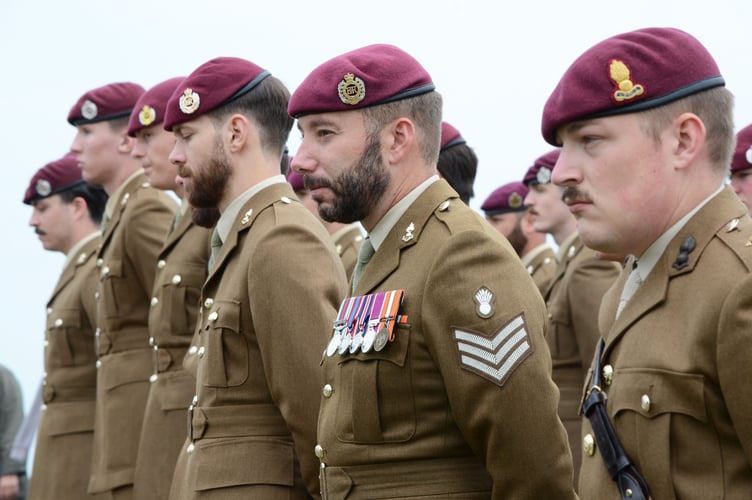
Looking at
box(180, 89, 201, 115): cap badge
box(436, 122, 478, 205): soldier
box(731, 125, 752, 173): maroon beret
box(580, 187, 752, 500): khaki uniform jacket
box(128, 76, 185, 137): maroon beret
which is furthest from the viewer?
box(128, 76, 185, 137): maroon beret

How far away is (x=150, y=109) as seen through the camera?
20.6 feet

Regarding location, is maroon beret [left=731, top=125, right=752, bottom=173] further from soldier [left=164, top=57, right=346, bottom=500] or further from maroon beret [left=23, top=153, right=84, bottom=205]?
maroon beret [left=23, top=153, right=84, bottom=205]

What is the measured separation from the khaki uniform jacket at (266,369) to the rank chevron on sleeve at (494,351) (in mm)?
963

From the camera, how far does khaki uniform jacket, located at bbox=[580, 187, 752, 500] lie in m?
2.70

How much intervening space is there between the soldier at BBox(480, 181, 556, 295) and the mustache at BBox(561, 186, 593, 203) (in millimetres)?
5463

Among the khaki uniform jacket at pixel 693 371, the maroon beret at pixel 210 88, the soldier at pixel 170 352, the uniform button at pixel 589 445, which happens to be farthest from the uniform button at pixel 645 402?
the soldier at pixel 170 352

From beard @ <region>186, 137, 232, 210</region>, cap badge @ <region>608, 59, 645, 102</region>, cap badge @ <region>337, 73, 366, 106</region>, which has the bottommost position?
beard @ <region>186, 137, 232, 210</region>

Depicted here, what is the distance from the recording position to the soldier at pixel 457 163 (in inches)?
225

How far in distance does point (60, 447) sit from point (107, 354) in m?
0.93

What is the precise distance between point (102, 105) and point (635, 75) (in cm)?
474

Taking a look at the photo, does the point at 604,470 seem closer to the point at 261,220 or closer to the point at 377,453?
the point at 377,453

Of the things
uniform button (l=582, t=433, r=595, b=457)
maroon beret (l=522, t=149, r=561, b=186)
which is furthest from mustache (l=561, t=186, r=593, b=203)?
maroon beret (l=522, t=149, r=561, b=186)

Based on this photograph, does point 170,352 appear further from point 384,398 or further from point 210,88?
point 384,398

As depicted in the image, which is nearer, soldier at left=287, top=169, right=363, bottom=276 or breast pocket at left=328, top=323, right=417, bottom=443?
breast pocket at left=328, top=323, right=417, bottom=443
